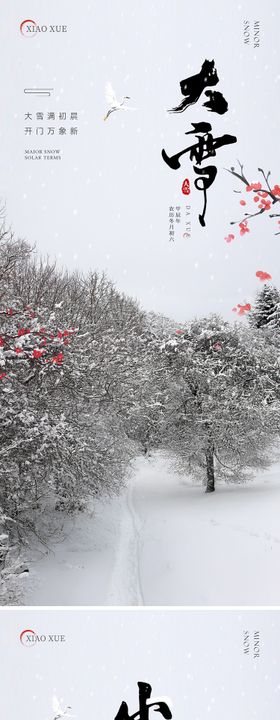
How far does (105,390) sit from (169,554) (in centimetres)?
382

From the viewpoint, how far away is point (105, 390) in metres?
10.2

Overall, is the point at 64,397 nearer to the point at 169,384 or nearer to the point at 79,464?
the point at 79,464

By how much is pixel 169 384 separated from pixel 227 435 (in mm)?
2443

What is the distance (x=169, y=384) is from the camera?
1408cm

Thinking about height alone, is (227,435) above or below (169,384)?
below

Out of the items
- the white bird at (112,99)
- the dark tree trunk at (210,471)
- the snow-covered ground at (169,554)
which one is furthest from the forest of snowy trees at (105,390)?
the white bird at (112,99)

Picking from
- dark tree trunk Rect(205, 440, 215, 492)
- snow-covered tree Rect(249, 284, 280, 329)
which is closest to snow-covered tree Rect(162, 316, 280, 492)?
dark tree trunk Rect(205, 440, 215, 492)

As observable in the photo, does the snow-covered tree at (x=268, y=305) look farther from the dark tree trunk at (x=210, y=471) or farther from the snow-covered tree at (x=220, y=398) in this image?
the dark tree trunk at (x=210, y=471)

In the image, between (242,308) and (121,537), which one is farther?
(121,537)

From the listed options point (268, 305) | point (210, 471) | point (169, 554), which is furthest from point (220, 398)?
point (169, 554)

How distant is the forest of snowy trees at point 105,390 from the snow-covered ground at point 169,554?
0.87 metres
